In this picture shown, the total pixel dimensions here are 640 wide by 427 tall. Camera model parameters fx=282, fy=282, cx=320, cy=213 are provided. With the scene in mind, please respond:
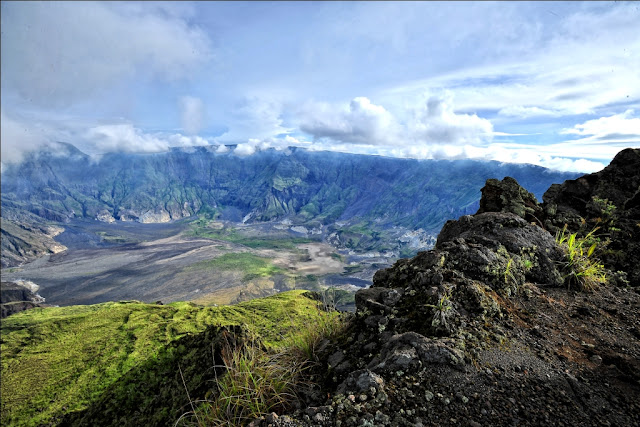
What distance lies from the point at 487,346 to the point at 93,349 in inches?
917

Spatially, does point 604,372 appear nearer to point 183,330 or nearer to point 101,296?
point 183,330

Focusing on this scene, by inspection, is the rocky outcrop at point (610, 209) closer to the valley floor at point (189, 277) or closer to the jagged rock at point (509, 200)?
the jagged rock at point (509, 200)

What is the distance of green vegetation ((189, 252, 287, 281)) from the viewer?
16162 cm

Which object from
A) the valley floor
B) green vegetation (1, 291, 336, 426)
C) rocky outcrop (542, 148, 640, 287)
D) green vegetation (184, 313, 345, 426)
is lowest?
the valley floor

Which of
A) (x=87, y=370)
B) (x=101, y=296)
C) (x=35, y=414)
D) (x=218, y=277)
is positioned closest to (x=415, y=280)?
(x=35, y=414)

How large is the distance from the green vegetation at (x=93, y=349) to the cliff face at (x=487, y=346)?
5.69m

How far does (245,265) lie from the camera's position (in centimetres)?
17712

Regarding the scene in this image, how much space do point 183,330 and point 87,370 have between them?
4952 millimetres

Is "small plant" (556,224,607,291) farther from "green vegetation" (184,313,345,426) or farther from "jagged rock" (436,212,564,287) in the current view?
"green vegetation" (184,313,345,426)

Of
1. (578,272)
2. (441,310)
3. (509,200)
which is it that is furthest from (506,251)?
(509,200)

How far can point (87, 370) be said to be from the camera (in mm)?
15297

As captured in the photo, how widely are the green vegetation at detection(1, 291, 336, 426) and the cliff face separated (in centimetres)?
569

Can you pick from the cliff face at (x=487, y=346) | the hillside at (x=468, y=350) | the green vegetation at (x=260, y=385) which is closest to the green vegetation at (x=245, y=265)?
the hillside at (x=468, y=350)

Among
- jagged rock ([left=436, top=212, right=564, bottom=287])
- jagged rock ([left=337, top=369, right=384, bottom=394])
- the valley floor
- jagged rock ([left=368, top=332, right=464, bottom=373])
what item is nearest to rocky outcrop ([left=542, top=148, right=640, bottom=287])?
jagged rock ([left=436, top=212, right=564, bottom=287])
